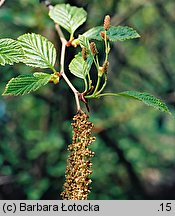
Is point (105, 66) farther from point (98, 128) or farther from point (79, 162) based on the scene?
point (98, 128)

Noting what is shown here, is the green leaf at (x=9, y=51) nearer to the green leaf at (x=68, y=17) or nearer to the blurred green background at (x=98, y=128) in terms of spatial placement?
the green leaf at (x=68, y=17)

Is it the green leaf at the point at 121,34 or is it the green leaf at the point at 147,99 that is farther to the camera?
the green leaf at the point at 121,34

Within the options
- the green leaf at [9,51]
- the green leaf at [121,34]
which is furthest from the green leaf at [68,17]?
the green leaf at [9,51]

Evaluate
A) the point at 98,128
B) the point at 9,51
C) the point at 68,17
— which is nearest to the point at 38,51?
the point at 9,51

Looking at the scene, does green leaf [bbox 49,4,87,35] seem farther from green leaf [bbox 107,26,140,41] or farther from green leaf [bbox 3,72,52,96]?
green leaf [bbox 3,72,52,96]

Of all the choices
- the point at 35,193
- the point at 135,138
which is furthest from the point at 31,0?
the point at 135,138

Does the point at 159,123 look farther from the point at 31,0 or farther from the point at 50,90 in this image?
the point at 31,0
